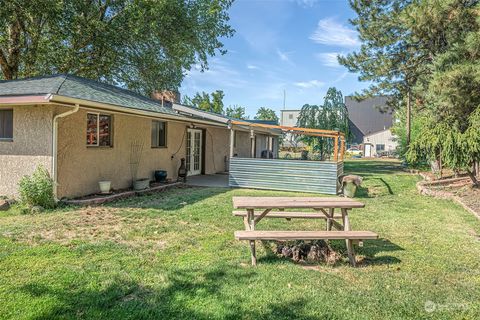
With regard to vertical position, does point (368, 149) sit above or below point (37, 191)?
above

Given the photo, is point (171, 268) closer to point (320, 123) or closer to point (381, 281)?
point (381, 281)

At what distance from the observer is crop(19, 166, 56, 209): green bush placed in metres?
7.15

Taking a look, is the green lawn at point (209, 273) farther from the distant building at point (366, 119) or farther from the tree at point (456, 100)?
the distant building at point (366, 119)

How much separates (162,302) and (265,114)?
53.4 m

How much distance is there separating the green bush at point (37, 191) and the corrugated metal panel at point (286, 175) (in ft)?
20.0

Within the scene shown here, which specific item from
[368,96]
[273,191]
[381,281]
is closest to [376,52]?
[368,96]

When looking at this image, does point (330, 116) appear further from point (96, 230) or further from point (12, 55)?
point (96, 230)

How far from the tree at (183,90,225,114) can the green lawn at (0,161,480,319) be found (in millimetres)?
29168

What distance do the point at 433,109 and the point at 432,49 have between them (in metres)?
3.27

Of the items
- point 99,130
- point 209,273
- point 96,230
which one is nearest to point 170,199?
point 99,130

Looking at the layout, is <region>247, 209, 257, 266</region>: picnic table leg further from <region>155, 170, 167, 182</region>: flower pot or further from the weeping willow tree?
the weeping willow tree

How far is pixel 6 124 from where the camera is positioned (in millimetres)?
8195

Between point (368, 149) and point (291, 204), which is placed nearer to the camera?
point (291, 204)

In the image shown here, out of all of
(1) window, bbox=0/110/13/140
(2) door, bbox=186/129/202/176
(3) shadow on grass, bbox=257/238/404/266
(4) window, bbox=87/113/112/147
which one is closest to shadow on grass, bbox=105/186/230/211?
(4) window, bbox=87/113/112/147
